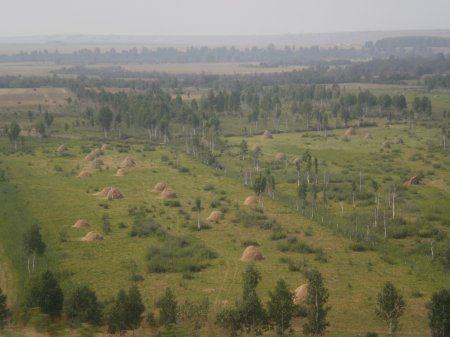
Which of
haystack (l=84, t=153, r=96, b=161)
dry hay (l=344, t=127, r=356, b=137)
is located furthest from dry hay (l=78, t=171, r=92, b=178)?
dry hay (l=344, t=127, r=356, b=137)

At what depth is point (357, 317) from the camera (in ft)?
97.6

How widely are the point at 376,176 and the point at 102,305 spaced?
41.0 m

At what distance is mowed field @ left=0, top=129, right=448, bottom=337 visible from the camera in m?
32.4

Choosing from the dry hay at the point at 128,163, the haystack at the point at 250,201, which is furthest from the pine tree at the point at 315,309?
the dry hay at the point at 128,163

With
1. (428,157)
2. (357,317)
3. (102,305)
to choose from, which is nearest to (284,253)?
(357,317)

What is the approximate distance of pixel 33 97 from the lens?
142 metres

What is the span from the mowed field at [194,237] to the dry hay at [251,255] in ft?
1.66

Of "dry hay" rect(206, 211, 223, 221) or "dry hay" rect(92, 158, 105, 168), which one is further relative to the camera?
"dry hay" rect(92, 158, 105, 168)

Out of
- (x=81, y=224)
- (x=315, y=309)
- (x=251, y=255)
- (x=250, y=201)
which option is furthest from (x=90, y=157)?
(x=315, y=309)

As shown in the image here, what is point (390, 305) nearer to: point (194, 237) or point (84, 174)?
point (194, 237)

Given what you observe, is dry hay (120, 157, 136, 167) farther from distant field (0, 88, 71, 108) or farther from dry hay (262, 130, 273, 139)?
distant field (0, 88, 71, 108)

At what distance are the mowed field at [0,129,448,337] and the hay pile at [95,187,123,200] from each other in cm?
81

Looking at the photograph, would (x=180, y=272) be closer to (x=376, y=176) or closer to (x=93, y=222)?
(x=93, y=222)

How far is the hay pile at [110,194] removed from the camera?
55688mm
